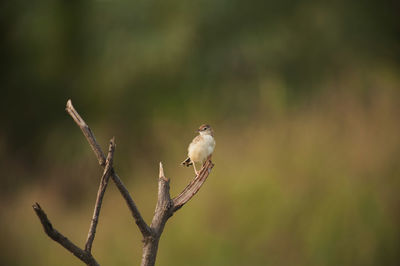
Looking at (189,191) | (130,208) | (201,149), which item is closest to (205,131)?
(201,149)

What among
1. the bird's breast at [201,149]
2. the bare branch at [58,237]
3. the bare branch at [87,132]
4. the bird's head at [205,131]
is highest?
the bird's head at [205,131]

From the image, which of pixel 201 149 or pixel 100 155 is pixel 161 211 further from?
pixel 201 149

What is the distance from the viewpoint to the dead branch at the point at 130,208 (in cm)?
126

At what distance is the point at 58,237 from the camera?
3.93 feet

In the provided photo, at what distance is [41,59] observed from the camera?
4379 millimetres

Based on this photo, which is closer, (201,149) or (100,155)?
(100,155)

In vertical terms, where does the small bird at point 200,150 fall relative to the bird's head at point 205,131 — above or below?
below

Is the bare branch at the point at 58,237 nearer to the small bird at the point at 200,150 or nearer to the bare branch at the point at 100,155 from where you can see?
the bare branch at the point at 100,155

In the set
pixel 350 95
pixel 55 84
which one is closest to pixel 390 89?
pixel 350 95

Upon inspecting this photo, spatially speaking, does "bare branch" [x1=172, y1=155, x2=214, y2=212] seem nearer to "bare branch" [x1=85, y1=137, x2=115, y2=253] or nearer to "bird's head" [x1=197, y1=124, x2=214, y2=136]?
"bare branch" [x1=85, y1=137, x2=115, y2=253]

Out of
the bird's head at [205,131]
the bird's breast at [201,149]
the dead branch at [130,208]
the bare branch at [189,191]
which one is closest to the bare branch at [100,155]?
the dead branch at [130,208]

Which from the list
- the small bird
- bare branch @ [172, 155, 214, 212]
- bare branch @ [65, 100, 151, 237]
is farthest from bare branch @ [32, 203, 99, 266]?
the small bird

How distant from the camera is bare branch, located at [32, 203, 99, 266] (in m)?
1.13

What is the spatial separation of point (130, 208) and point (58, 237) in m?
0.26
